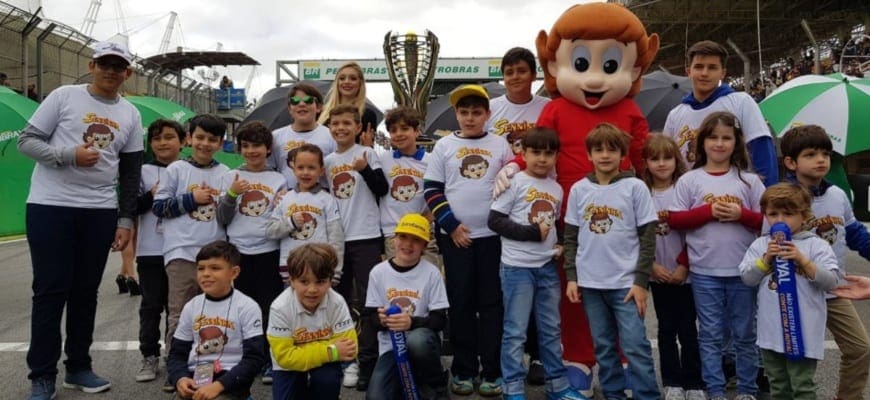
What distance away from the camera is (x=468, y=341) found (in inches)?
135

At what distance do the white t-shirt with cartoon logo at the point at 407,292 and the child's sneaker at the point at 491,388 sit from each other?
52 centimetres

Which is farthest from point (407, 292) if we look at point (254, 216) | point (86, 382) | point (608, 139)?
point (86, 382)

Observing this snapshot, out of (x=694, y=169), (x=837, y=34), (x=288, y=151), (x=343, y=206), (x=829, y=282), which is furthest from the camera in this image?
(x=837, y=34)

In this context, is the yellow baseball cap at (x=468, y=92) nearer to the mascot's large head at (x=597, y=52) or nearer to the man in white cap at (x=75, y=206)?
the mascot's large head at (x=597, y=52)

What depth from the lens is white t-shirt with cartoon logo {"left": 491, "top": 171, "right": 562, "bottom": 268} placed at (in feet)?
10.6

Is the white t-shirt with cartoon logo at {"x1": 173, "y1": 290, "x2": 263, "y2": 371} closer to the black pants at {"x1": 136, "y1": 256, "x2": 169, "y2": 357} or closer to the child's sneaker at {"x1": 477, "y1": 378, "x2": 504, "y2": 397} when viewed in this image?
the black pants at {"x1": 136, "y1": 256, "x2": 169, "y2": 357}

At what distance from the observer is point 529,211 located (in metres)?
3.24

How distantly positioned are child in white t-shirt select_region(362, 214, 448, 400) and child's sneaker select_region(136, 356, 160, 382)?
4.67 ft

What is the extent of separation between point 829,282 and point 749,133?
1.05 metres

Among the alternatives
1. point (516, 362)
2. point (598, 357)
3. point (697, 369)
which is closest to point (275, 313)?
point (516, 362)

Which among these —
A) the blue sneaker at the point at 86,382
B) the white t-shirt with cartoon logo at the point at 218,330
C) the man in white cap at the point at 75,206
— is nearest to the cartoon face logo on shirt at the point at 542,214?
the white t-shirt with cartoon logo at the point at 218,330

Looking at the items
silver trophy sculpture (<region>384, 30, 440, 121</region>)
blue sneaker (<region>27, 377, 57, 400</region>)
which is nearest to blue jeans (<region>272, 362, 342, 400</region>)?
blue sneaker (<region>27, 377, 57, 400</region>)

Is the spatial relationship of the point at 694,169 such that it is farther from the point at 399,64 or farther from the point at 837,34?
the point at 837,34

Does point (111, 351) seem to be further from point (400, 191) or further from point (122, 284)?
point (400, 191)
